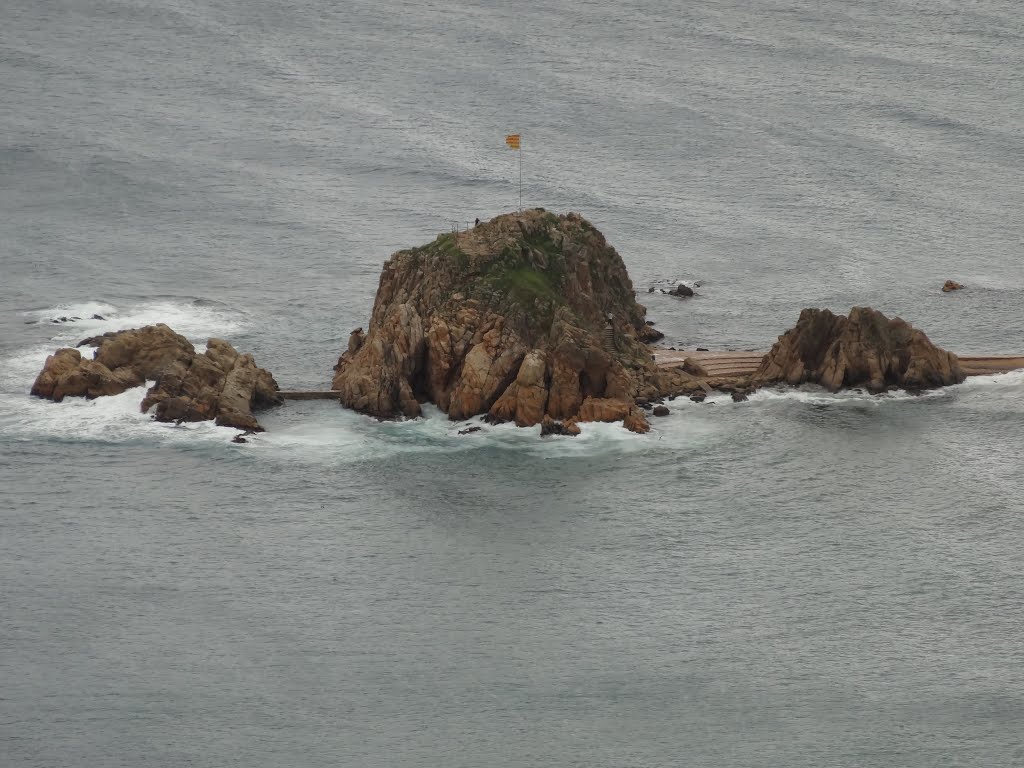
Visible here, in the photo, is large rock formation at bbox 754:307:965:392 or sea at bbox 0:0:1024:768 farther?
large rock formation at bbox 754:307:965:392

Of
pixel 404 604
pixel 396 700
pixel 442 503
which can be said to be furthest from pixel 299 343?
pixel 396 700

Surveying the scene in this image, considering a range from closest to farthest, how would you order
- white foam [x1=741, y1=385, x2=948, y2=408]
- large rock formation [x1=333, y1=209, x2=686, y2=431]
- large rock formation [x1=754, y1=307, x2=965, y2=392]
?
large rock formation [x1=333, y1=209, x2=686, y2=431]
white foam [x1=741, y1=385, x2=948, y2=408]
large rock formation [x1=754, y1=307, x2=965, y2=392]

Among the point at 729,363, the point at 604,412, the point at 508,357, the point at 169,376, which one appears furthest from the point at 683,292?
the point at 169,376

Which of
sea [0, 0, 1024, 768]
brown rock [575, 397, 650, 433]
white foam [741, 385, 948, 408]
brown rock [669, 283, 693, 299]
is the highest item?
brown rock [669, 283, 693, 299]

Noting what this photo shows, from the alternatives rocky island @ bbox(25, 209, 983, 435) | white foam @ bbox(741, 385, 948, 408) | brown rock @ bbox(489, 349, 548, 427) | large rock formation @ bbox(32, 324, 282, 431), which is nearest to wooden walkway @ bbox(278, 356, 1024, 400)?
rocky island @ bbox(25, 209, 983, 435)

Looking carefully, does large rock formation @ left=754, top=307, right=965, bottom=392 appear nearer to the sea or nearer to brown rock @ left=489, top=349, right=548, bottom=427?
the sea

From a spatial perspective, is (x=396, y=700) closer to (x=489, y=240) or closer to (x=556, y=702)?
(x=556, y=702)

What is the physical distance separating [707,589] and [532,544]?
513 inches

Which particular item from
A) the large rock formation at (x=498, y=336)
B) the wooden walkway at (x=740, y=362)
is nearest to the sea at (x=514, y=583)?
the large rock formation at (x=498, y=336)

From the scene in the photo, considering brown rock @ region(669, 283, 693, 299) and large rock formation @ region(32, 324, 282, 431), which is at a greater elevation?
brown rock @ region(669, 283, 693, 299)

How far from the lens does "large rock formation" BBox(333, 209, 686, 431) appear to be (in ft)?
499

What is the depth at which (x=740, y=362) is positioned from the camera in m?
163

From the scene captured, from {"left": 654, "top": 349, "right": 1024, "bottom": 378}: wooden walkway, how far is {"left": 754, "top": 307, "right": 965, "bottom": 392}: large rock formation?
2.50 metres

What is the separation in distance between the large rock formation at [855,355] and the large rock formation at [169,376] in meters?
38.9
